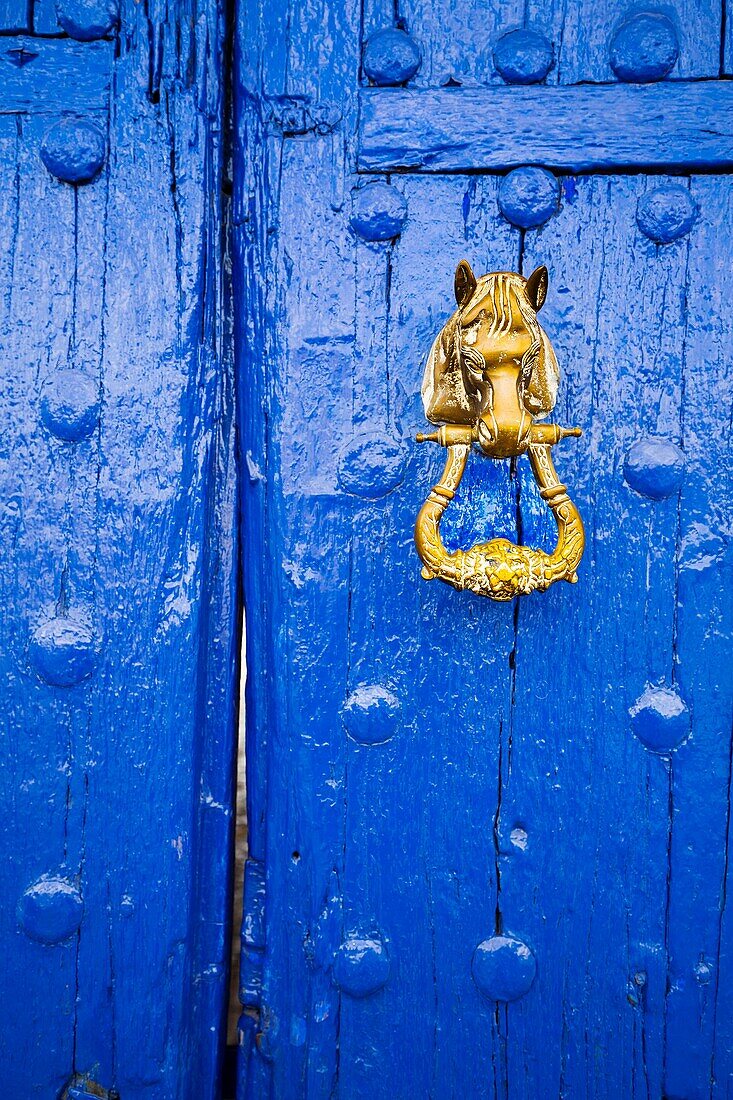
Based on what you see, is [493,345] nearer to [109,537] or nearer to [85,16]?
[109,537]

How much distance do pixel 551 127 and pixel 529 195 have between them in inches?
2.8

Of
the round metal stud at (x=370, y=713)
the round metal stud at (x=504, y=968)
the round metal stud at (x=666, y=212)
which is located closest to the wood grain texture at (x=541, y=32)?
the round metal stud at (x=666, y=212)

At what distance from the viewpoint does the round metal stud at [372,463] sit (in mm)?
804

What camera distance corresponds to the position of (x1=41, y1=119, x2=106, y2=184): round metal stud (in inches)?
30.9

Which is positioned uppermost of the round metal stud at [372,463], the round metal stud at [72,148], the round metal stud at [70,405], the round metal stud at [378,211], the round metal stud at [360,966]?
the round metal stud at [72,148]

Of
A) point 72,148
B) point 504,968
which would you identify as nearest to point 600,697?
point 504,968

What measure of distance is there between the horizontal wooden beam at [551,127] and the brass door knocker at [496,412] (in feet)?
0.56

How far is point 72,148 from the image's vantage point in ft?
2.57

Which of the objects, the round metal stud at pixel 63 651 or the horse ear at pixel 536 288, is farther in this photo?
the round metal stud at pixel 63 651

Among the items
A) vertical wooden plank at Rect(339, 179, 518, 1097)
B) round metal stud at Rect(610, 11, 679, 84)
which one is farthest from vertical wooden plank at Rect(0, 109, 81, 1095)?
round metal stud at Rect(610, 11, 679, 84)

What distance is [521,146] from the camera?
0.79 meters

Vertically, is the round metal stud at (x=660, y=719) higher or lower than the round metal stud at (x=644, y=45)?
lower

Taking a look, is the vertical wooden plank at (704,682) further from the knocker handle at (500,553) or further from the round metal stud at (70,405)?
the round metal stud at (70,405)

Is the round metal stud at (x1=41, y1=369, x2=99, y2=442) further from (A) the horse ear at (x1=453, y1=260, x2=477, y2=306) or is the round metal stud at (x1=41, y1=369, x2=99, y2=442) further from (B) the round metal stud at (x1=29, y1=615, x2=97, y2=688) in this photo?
(A) the horse ear at (x1=453, y1=260, x2=477, y2=306)
